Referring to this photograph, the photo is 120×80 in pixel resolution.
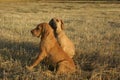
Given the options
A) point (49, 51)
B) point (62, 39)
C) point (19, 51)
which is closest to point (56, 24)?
point (62, 39)

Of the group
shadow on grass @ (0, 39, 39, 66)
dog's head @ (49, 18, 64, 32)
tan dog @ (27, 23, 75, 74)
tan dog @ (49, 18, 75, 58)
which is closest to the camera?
tan dog @ (27, 23, 75, 74)

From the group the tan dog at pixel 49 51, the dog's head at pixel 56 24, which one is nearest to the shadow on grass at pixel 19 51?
the tan dog at pixel 49 51

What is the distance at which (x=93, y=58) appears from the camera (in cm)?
862

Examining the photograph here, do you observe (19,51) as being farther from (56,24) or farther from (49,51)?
(49,51)

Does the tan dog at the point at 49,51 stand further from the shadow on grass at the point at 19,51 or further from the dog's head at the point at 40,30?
the shadow on grass at the point at 19,51

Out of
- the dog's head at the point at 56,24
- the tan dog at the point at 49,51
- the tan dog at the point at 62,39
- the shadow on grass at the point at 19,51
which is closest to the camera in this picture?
the tan dog at the point at 49,51

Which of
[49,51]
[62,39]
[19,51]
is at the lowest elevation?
[19,51]

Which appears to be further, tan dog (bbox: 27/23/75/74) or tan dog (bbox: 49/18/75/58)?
tan dog (bbox: 49/18/75/58)

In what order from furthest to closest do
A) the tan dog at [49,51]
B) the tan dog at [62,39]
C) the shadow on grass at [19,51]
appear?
the tan dog at [62,39]
the shadow on grass at [19,51]
the tan dog at [49,51]

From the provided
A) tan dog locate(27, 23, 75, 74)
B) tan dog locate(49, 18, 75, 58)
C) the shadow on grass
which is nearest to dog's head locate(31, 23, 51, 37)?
tan dog locate(27, 23, 75, 74)

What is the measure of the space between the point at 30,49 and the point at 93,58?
220cm

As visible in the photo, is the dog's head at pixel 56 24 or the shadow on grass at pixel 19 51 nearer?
the shadow on grass at pixel 19 51

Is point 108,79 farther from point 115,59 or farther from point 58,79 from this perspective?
point 115,59

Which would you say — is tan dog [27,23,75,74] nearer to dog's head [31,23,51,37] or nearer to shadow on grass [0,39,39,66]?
dog's head [31,23,51,37]
